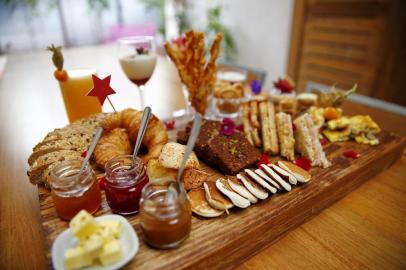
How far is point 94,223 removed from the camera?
69 centimetres

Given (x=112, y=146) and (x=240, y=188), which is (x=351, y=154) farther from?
(x=112, y=146)

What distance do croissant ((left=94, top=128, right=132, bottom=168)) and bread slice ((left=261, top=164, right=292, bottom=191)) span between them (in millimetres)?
584

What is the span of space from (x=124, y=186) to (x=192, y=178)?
259mm

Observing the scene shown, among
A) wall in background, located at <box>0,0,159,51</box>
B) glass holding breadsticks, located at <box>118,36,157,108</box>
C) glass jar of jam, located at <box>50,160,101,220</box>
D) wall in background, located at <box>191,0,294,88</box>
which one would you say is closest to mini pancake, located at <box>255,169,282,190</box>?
glass jar of jam, located at <box>50,160,101,220</box>

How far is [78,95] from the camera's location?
1.39 m

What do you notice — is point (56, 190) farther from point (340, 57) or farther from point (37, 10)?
point (37, 10)

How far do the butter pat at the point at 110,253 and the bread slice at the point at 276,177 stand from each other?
0.60 metres

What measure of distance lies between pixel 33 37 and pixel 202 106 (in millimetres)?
6054

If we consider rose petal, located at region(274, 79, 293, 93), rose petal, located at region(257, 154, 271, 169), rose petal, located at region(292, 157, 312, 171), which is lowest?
rose petal, located at region(292, 157, 312, 171)

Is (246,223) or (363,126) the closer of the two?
(246,223)

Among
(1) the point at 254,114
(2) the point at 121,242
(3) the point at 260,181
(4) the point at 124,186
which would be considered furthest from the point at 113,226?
(1) the point at 254,114

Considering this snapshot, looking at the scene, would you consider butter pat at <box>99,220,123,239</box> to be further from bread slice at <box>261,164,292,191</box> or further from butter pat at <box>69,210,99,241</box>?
bread slice at <box>261,164,292,191</box>

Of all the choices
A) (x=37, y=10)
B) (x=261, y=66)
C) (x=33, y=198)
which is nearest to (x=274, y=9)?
(x=261, y=66)

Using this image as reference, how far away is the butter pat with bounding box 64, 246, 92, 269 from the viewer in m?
0.65
